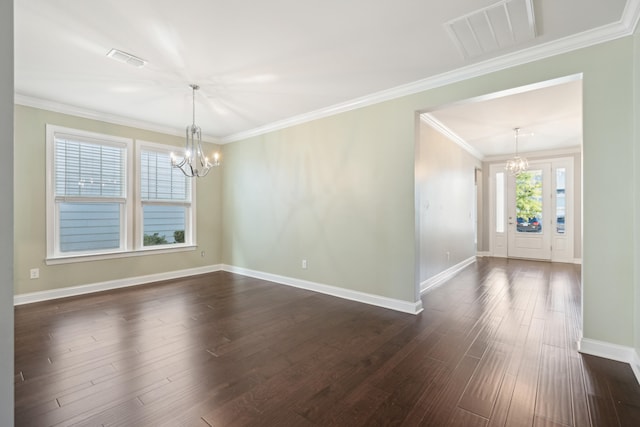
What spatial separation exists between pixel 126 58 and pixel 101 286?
11.4ft

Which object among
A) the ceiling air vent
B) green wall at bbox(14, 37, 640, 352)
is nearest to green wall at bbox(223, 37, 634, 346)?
green wall at bbox(14, 37, 640, 352)

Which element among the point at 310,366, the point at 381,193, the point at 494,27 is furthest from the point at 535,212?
the point at 310,366

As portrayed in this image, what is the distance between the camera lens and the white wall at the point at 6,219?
1.05 m

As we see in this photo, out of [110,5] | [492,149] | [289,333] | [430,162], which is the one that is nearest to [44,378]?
[289,333]

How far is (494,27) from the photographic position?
2.40 m

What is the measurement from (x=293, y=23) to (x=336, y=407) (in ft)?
9.30

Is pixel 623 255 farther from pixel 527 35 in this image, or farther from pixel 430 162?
pixel 430 162

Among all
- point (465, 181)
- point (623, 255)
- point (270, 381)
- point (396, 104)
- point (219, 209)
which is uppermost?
point (396, 104)

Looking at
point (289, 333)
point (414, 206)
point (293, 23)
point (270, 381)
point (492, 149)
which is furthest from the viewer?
point (492, 149)

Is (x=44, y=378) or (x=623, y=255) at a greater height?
(x=623, y=255)

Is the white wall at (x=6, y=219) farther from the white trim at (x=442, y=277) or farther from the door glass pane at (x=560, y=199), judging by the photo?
the door glass pane at (x=560, y=199)

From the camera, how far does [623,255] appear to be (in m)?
2.38

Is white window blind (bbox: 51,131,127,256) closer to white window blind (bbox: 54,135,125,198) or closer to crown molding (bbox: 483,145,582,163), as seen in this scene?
white window blind (bbox: 54,135,125,198)

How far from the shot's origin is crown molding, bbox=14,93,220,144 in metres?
3.89
